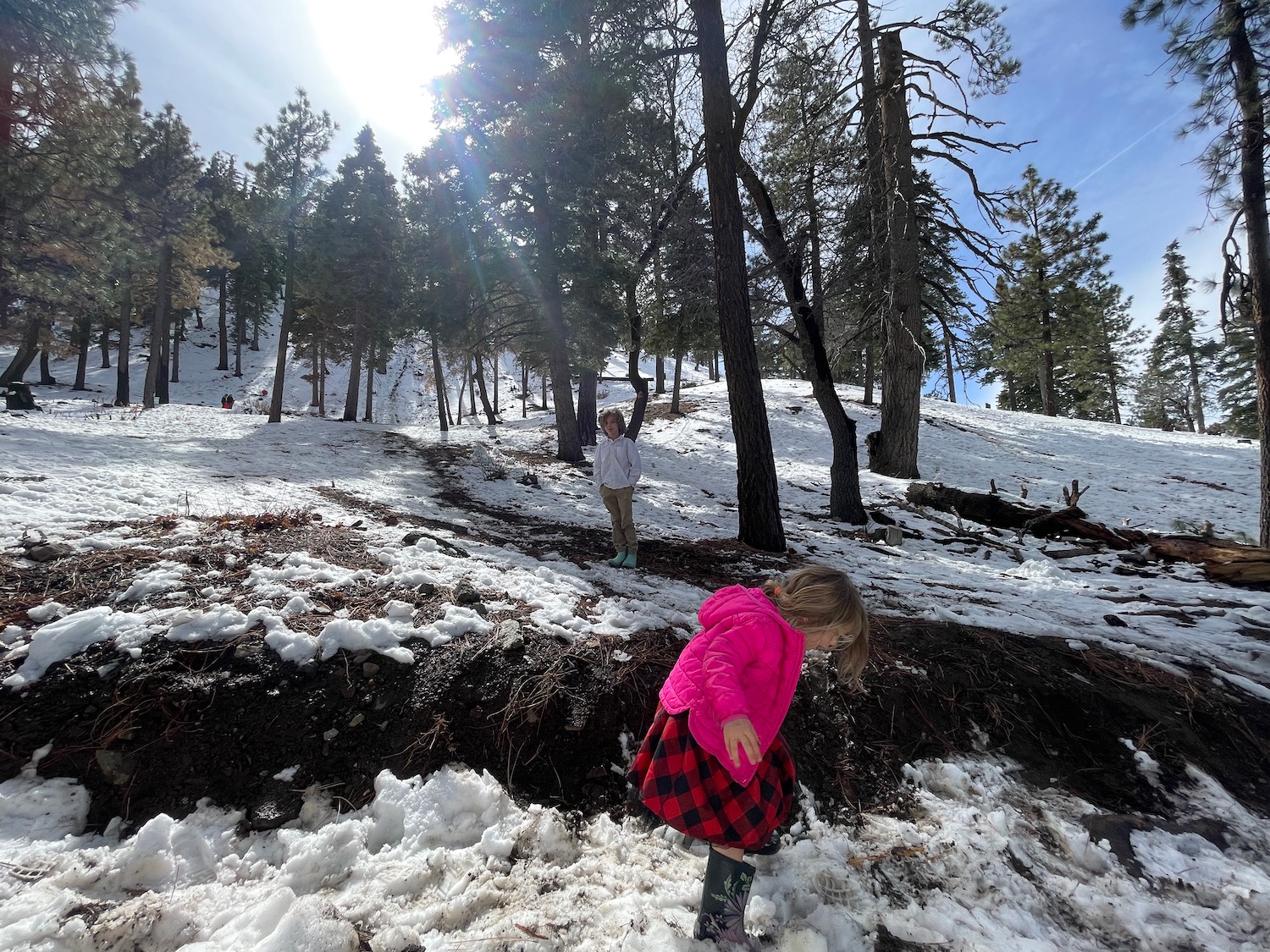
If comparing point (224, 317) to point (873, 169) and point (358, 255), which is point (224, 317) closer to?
point (358, 255)

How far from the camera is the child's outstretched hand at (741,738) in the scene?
1.76 metres

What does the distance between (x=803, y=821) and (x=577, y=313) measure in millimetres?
12366

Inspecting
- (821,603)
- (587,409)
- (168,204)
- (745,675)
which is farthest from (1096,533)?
(168,204)

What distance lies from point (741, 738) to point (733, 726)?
47mm

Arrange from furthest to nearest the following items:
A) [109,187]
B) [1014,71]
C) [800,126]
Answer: [109,187], [800,126], [1014,71]

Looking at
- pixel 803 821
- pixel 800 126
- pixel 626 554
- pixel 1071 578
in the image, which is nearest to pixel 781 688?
pixel 803 821

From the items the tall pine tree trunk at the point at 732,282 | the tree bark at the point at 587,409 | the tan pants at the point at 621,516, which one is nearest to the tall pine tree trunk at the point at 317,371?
the tree bark at the point at 587,409

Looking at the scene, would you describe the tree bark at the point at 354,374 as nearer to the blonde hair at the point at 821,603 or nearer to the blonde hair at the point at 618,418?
the blonde hair at the point at 618,418

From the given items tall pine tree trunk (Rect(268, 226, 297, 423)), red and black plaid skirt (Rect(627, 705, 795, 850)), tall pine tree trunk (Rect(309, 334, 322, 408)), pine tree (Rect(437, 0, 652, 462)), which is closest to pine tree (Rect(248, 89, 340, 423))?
tall pine tree trunk (Rect(268, 226, 297, 423))

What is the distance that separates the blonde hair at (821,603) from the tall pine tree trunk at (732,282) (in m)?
4.42

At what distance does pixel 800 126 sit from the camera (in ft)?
30.2

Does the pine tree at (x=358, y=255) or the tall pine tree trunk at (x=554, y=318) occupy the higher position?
the pine tree at (x=358, y=255)

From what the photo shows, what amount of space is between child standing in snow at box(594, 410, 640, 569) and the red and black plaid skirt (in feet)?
11.5

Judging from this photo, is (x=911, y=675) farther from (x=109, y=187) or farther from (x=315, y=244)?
(x=315, y=244)
